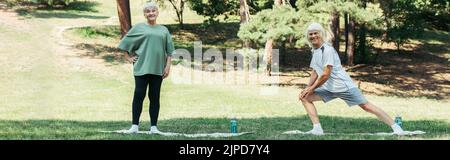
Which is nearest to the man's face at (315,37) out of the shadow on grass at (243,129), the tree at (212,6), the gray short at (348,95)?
the gray short at (348,95)

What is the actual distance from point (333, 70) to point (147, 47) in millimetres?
2387

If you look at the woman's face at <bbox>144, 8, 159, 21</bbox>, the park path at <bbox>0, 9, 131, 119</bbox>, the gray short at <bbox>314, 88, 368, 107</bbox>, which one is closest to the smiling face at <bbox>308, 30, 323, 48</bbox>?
the gray short at <bbox>314, 88, 368, 107</bbox>

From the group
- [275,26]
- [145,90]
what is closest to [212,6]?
[275,26]

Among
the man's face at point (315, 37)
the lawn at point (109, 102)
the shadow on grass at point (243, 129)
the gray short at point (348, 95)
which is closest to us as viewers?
the man's face at point (315, 37)

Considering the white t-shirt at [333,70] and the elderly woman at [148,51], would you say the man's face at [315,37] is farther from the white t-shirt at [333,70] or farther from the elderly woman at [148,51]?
the elderly woman at [148,51]

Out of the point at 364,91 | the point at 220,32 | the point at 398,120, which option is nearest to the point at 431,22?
the point at 220,32

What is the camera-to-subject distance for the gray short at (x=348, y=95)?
319 inches

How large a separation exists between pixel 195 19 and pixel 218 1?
7.23m

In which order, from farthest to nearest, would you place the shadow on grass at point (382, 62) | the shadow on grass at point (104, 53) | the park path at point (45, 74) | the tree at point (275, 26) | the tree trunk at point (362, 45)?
the tree trunk at point (362, 45) → the shadow on grass at point (382, 62) → the shadow on grass at point (104, 53) → the tree at point (275, 26) → the park path at point (45, 74)

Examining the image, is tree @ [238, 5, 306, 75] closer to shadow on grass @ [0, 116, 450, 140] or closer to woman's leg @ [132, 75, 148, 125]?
shadow on grass @ [0, 116, 450, 140]

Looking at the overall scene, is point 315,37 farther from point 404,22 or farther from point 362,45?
point 404,22

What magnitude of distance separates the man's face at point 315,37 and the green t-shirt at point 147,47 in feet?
6.06
